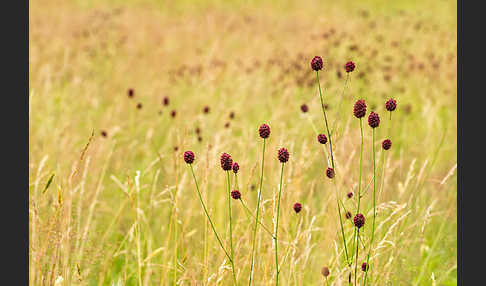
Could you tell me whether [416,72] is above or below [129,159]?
above

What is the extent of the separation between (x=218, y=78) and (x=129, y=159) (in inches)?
74.3

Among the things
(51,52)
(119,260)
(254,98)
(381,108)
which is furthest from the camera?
(51,52)

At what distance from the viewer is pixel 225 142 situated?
8.41 ft

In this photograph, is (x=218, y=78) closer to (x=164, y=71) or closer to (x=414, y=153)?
(x=164, y=71)

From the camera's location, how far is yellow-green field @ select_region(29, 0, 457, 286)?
5.98ft

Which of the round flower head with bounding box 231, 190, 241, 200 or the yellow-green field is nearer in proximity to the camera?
the round flower head with bounding box 231, 190, 241, 200

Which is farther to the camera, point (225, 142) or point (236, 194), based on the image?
point (225, 142)

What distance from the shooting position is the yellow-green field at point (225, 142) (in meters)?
1.82

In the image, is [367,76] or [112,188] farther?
[367,76]

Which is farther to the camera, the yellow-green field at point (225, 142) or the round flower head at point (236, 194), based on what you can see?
the yellow-green field at point (225, 142)

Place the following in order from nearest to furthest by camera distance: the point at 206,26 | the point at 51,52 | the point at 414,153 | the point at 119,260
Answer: the point at 119,260 → the point at 414,153 → the point at 51,52 → the point at 206,26

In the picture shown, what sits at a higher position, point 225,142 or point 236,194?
point 225,142

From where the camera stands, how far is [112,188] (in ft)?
9.73

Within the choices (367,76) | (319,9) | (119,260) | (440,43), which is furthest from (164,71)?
(319,9)
